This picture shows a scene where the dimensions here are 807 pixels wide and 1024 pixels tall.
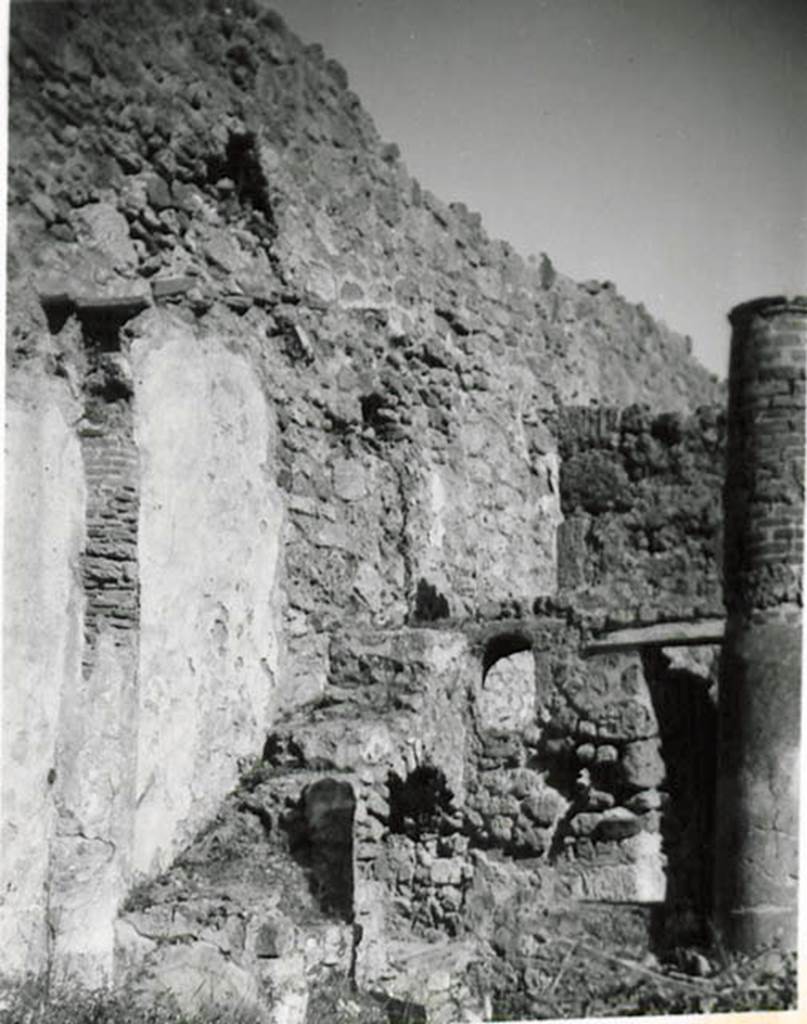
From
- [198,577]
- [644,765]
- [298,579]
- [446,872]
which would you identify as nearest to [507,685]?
[644,765]

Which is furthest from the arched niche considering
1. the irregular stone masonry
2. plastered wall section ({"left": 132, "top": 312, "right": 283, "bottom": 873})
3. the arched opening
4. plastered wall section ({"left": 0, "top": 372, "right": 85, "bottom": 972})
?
plastered wall section ({"left": 0, "top": 372, "right": 85, "bottom": 972})

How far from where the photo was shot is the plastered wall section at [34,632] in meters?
5.54

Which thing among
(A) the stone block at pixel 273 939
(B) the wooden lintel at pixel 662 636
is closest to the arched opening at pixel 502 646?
(B) the wooden lintel at pixel 662 636

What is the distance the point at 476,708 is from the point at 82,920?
196cm

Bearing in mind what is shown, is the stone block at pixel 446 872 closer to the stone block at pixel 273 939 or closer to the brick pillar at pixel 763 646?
the stone block at pixel 273 939

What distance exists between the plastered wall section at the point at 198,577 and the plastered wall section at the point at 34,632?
36 centimetres

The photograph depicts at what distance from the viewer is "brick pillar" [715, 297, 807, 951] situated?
22.0ft

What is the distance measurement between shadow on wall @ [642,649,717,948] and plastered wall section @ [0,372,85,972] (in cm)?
254

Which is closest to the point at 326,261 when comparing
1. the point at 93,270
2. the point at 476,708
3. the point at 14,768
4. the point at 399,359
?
the point at 399,359

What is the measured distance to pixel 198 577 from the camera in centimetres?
634

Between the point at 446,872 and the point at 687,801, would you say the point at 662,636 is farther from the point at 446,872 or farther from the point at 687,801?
the point at 446,872

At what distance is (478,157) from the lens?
681cm

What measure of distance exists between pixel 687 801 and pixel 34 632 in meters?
2.80

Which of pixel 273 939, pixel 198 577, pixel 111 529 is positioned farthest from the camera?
pixel 198 577
